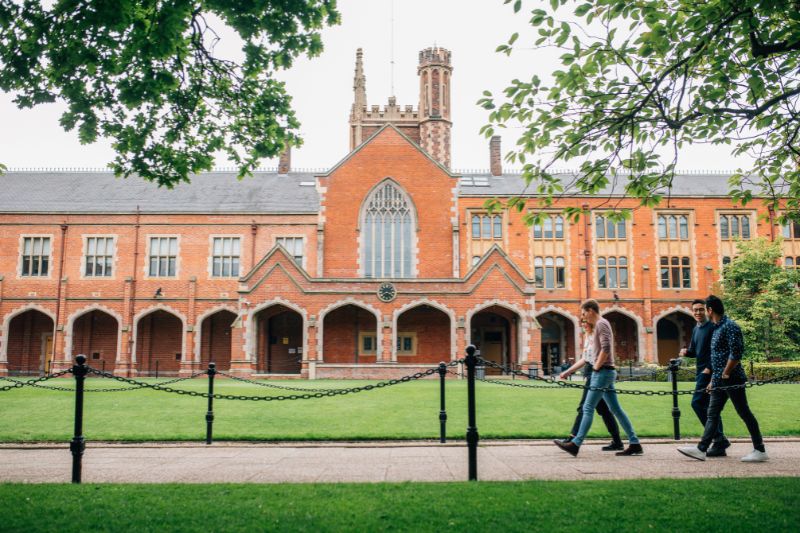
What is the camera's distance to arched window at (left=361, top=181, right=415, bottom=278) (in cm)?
3203

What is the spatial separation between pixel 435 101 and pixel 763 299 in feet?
78.4

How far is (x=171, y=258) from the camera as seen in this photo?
Result: 3338 cm

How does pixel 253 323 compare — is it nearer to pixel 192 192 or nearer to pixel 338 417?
pixel 192 192

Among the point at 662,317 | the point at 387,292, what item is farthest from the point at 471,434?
the point at 662,317

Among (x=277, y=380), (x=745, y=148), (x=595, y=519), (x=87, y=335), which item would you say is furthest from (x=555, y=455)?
(x=87, y=335)

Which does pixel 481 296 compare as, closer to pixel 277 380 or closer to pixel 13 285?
pixel 277 380

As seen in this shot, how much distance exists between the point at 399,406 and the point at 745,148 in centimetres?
764

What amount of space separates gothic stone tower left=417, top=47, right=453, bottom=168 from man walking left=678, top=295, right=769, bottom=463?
3599 centimetres

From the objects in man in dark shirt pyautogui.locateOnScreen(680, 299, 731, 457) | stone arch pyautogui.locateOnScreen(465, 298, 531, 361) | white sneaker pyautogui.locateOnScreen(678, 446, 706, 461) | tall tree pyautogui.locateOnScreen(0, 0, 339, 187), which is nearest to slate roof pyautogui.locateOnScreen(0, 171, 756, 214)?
stone arch pyautogui.locateOnScreen(465, 298, 531, 361)

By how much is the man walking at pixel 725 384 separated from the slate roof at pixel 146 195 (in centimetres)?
2859

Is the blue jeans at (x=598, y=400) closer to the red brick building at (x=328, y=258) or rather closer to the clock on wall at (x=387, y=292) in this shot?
the clock on wall at (x=387, y=292)

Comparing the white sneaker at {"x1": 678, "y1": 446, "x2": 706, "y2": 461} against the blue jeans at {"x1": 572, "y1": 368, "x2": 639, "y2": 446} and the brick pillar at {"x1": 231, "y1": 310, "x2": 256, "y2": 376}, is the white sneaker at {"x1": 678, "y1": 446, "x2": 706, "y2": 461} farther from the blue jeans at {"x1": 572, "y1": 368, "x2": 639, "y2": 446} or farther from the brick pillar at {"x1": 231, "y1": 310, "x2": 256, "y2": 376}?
the brick pillar at {"x1": 231, "y1": 310, "x2": 256, "y2": 376}

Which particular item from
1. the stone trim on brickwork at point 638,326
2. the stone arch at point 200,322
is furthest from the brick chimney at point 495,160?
the stone arch at point 200,322

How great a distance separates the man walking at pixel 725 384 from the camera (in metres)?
6.86
